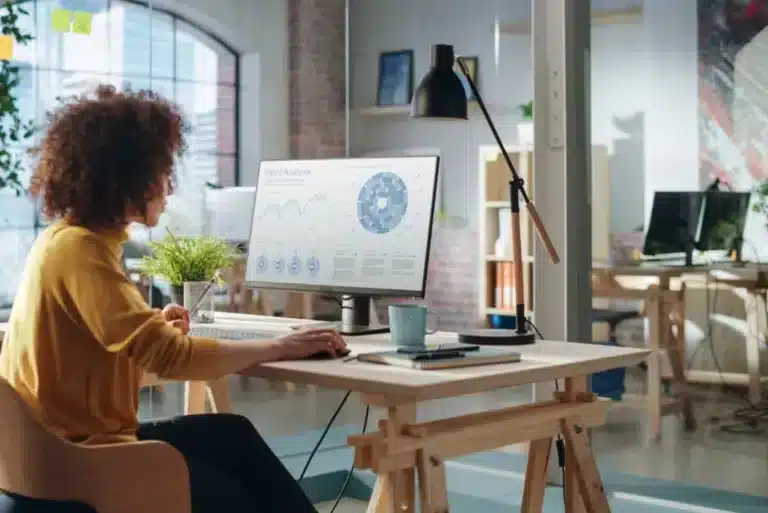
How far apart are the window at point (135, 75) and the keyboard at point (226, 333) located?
1.61 m

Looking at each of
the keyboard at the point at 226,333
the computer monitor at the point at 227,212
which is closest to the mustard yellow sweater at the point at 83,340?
the keyboard at the point at 226,333

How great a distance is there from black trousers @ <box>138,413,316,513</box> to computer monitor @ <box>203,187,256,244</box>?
2147mm

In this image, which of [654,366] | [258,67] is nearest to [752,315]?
[654,366]

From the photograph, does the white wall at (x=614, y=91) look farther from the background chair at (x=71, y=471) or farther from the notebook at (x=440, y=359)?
the background chair at (x=71, y=471)

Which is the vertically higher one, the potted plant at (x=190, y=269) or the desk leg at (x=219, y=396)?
the potted plant at (x=190, y=269)

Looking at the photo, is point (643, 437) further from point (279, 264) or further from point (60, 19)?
point (60, 19)

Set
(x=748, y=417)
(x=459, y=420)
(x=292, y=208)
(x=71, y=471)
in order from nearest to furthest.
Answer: (x=71, y=471) → (x=459, y=420) → (x=292, y=208) → (x=748, y=417)

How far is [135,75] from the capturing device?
457 centimetres

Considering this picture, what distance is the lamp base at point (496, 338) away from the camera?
2.65m

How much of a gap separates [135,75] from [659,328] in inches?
88.3

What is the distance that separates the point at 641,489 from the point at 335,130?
198cm

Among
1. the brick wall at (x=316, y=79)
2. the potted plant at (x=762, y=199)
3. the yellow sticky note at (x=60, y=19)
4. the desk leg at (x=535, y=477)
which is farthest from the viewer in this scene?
the brick wall at (x=316, y=79)

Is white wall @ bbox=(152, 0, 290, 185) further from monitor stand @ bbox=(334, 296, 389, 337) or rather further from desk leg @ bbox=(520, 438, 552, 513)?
desk leg @ bbox=(520, 438, 552, 513)

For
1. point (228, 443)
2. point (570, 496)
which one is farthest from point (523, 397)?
point (228, 443)
